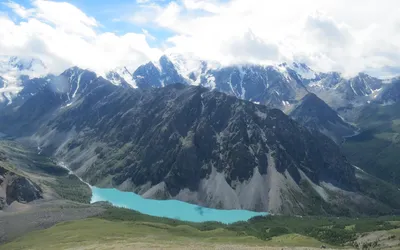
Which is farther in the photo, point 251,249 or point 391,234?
point 391,234

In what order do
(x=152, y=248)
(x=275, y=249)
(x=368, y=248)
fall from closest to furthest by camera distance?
(x=275, y=249) < (x=152, y=248) < (x=368, y=248)

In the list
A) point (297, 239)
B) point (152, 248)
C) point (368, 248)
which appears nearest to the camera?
point (152, 248)

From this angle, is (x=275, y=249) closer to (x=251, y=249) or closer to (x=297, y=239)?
(x=251, y=249)

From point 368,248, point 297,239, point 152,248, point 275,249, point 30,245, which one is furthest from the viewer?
point 297,239

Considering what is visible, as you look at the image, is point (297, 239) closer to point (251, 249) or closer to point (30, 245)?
point (251, 249)

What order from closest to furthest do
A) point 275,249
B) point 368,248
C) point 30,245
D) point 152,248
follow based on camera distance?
point 275,249 → point 152,248 → point 368,248 → point 30,245

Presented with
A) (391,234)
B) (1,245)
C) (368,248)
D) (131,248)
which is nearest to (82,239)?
(1,245)

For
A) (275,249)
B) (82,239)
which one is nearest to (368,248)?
(275,249)

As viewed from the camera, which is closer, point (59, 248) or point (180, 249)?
point (180, 249)
